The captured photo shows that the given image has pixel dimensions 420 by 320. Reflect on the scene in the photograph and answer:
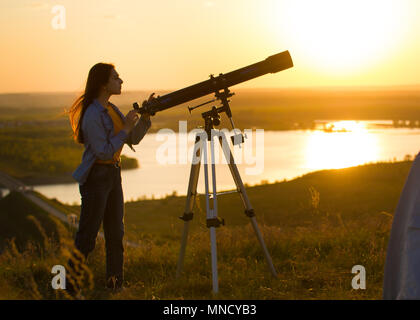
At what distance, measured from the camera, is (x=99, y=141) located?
430 centimetres

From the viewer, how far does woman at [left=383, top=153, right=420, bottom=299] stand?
325 cm

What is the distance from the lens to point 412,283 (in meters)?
3.22

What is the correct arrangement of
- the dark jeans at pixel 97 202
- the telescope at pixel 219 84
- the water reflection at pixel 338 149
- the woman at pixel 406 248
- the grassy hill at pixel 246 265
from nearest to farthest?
the woman at pixel 406 248
the dark jeans at pixel 97 202
the telescope at pixel 219 84
the grassy hill at pixel 246 265
the water reflection at pixel 338 149

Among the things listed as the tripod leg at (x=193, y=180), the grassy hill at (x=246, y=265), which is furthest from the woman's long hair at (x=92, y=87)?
the grassy hill at (x=246, y=265)

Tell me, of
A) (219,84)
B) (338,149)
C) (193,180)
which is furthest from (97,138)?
(338,149)

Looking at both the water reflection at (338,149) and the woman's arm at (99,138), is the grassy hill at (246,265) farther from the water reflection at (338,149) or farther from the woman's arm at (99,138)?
the water reflection at (338,149)

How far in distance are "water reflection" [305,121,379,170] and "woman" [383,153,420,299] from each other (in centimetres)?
4018

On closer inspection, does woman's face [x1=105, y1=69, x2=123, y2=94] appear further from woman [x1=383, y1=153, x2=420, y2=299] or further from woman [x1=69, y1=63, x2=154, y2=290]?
woman [x1=383, y1=153, x2=420, y2=299]

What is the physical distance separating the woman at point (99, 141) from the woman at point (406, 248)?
7.32 ft

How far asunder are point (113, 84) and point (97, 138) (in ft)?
1.75

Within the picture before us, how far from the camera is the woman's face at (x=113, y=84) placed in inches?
177

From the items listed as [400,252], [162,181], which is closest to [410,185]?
[400,252]

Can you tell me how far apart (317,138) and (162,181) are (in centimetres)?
4915
